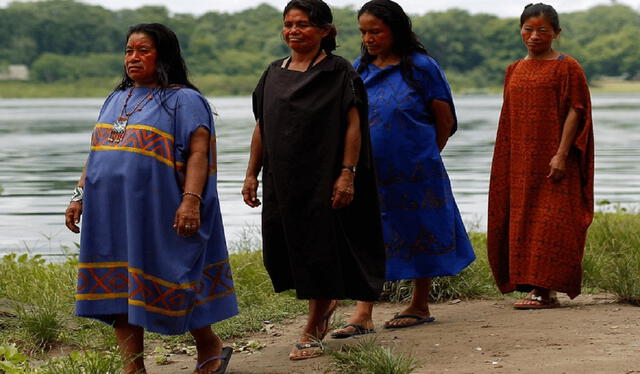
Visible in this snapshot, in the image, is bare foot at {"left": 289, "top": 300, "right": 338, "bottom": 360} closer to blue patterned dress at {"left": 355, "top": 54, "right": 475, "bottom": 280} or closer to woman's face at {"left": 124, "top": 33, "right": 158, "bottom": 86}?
blue patterned dress at {"left": 355, "top": 54, "right": 475, "bottom": 280}

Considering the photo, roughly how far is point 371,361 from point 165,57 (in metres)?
1.66

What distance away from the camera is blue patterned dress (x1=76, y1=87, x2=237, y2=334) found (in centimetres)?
492

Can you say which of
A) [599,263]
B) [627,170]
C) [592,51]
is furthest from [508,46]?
[599,263]

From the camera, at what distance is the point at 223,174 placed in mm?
21484

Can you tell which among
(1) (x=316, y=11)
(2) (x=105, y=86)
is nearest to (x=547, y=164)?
(1) (x=316, y=11)

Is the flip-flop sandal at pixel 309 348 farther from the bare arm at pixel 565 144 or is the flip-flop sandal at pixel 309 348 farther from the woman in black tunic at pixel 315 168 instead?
the bare arm at pixel 565 144

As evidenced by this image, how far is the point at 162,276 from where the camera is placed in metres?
4.93

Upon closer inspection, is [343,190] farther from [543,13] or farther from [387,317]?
[543,13]

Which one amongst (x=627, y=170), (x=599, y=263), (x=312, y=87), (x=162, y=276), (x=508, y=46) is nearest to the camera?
(x=162, y=276)

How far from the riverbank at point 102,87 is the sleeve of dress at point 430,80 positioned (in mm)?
63193

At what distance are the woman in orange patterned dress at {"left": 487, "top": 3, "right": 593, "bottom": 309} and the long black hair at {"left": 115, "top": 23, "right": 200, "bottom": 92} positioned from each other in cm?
235

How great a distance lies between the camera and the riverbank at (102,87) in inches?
2933

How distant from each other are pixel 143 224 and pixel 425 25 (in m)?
86.4

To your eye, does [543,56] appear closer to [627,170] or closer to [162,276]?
[162,276]
